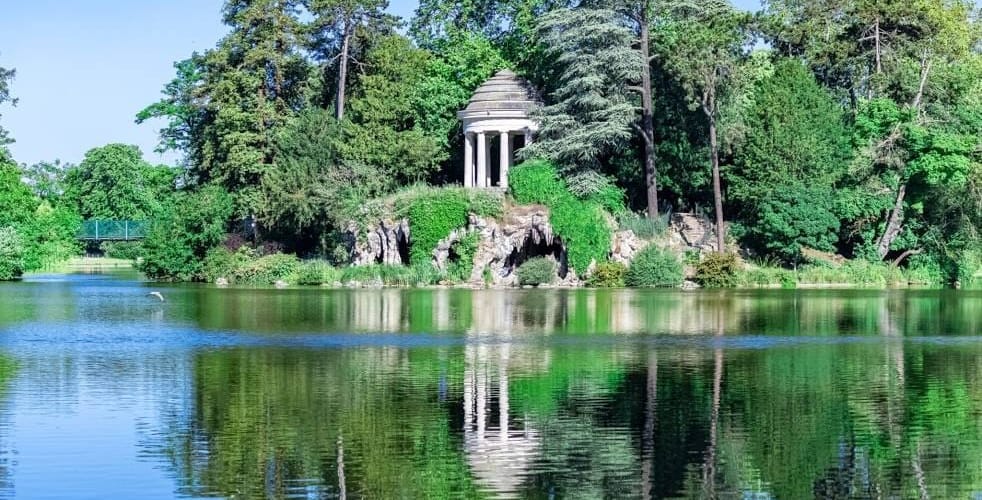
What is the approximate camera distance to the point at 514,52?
2968 inches

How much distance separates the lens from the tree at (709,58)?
6381cm

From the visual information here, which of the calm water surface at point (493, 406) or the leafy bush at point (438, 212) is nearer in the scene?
the calm water surface at point (493, 406)

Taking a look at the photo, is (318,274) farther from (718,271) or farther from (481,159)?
(718,271)

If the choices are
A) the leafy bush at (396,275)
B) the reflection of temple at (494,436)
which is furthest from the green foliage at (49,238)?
the reflection of temple at (494,436)

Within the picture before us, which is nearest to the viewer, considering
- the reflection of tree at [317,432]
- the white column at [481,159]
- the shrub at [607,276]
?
the reflection of tree at [317,432]

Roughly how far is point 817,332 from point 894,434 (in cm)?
1723

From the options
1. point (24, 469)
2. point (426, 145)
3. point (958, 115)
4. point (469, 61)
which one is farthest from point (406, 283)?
point (24, 469)

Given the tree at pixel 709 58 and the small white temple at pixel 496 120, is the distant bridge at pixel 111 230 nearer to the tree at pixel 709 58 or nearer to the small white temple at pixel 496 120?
the small white temple at pixel 496 120

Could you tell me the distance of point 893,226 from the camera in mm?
66125

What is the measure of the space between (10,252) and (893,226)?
44.9m

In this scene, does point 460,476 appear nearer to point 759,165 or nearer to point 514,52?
point 759,165

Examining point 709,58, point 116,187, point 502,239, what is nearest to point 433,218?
point 502,239

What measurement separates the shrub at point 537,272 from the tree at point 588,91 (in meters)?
3.86

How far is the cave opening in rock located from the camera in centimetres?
6500
